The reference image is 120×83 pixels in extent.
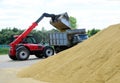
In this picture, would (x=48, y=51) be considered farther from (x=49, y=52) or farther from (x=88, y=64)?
(x=88, y=64)

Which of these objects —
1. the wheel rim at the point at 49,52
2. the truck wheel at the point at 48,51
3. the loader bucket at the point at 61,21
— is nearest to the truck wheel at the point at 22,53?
the truck wheel at the point at 48,51

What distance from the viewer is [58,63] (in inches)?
629

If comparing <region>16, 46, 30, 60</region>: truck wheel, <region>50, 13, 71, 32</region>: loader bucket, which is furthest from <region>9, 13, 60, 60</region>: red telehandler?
<region>50, 13, 71, 32</region>: loader bucket

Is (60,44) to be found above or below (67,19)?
below

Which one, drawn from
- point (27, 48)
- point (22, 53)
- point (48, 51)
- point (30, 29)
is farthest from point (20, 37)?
point (48, 51)

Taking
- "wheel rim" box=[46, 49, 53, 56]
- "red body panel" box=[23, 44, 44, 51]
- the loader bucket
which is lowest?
"wheel rim" box=[46, 49, 53, 56]

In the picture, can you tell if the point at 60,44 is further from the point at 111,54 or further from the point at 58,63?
the point at 111,54

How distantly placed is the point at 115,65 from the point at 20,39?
19.6 meters

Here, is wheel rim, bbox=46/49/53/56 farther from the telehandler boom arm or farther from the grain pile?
the grain pile

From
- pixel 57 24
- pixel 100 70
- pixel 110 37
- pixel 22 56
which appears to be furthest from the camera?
pixel 57 24

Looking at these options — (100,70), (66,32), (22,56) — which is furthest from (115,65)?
(66,32)

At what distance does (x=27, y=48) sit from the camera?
3061 centimetres

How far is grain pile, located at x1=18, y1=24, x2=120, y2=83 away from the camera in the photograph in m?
12.2

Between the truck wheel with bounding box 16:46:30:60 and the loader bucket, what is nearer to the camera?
the truck wheel with bounding box 16:46:30:60
